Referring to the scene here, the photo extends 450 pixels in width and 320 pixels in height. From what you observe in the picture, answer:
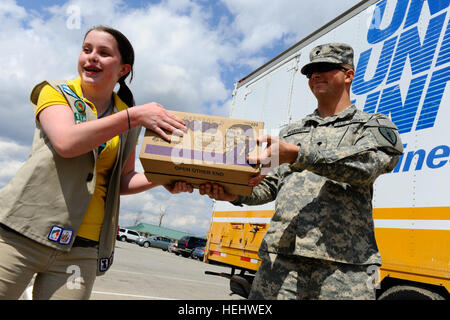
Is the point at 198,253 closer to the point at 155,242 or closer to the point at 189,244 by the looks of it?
the point at 189,244

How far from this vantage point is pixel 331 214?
1855 millimetres

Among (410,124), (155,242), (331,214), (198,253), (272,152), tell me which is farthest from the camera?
(155,242)

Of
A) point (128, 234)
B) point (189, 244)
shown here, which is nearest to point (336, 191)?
point (189, 244)

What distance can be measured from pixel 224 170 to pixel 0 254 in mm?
911

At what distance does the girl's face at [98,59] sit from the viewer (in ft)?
5.29

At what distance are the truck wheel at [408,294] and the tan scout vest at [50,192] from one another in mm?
2515

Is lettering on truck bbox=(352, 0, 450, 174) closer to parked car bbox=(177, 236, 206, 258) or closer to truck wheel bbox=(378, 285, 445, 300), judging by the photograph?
truck wheel bbox=(378, 285, 445, 300)

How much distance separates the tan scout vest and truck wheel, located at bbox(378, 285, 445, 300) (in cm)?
251

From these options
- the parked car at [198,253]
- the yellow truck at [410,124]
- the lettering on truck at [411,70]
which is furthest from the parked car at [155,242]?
the lettering on truck at [411,70]

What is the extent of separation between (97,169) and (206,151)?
496 mm

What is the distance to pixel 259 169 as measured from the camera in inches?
63.2

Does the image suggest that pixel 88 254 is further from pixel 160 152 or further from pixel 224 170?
pixel 224 170

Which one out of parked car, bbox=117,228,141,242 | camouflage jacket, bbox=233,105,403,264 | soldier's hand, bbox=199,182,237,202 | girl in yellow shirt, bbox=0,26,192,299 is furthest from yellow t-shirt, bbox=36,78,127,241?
parked car, bbox=117,228,141,242

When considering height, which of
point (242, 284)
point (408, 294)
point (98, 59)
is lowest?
point (242, 284)
